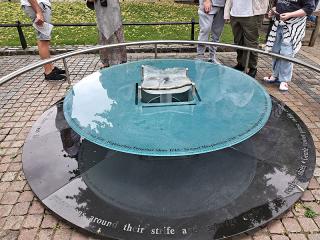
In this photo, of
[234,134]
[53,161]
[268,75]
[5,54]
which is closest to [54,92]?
[53,161]

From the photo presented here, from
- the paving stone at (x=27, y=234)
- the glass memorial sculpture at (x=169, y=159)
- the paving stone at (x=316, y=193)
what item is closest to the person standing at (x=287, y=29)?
the glass memorial sculpture at (x=169, y=159)

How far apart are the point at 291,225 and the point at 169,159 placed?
4.87 feet

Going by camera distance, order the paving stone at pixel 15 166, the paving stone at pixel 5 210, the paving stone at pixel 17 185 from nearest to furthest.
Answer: the paving stone at pixel 5 210
the paving stone at pixel 17 185
the paving stone at pixel 15 166

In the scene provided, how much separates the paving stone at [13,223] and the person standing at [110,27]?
3910 millimetres

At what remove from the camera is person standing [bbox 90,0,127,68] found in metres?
5.64

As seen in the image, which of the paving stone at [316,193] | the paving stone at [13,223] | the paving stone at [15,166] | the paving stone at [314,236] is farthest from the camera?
the paving stone at [15,166]

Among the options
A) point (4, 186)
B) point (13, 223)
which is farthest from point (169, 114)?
point (4, 186)

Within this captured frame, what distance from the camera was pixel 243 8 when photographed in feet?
17.3

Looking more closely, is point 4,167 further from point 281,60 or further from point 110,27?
point 281,60

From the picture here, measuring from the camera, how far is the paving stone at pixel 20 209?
3.08m

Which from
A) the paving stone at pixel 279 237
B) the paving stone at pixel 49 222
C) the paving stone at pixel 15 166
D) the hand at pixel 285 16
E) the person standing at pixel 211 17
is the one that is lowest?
the paving stone at pixel 15 166

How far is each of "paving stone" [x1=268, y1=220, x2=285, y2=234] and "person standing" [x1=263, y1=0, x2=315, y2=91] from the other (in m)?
3.04

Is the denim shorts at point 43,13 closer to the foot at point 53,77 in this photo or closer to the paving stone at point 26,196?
the foot at point 53,77

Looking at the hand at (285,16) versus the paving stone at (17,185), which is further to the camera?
the hand at (285,16)
